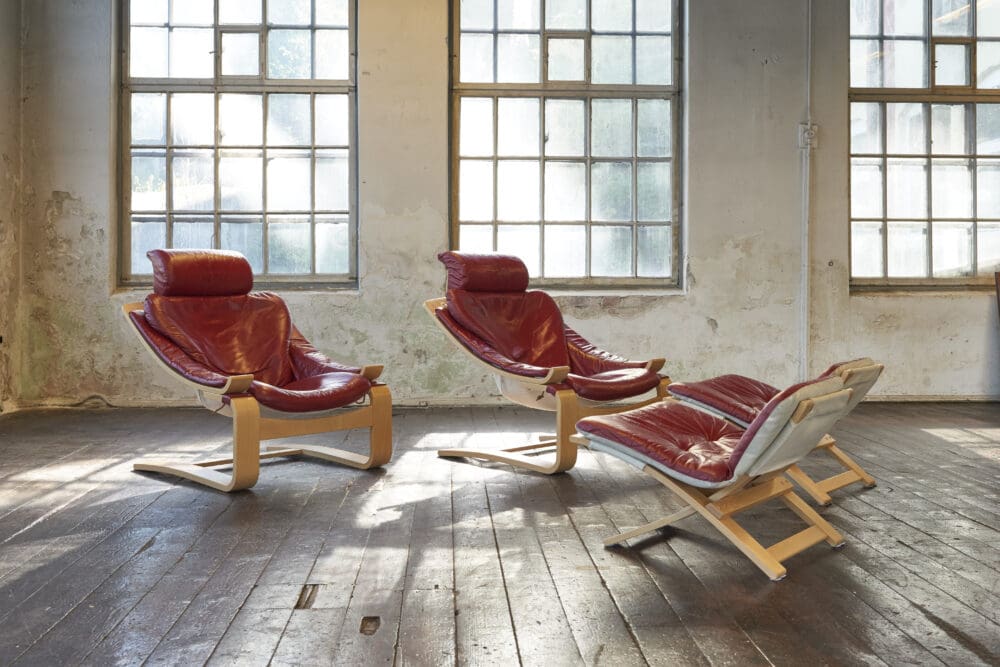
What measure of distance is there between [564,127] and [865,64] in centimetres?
223

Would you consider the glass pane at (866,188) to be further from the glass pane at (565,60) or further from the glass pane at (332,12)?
the glass pane at (332,12)

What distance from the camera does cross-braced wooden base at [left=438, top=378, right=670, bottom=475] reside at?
3891 mm

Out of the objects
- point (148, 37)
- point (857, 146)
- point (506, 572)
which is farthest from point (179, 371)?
point (857, 146)

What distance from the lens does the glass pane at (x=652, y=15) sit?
6527 millimetres

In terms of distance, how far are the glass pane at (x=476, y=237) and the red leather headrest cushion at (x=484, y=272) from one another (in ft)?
5.40

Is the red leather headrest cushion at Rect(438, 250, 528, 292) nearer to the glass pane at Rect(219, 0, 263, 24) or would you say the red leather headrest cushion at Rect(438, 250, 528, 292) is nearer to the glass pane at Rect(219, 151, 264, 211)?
the glass pane at Rect(219, 151, 264, 211)

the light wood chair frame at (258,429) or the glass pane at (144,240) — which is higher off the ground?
the glass pane at (144,240)

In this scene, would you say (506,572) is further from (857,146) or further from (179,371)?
(857,146)

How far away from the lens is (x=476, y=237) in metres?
6.53

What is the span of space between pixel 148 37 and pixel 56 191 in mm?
1238

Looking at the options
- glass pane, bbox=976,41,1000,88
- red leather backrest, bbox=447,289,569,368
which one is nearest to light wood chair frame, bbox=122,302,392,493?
red leather backrest, bbox=447,289,569,368

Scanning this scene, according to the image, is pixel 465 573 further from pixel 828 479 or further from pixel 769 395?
pixel 828 479

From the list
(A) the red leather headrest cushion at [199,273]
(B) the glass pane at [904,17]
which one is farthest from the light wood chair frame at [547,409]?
(B) the glass pane at [904,17]

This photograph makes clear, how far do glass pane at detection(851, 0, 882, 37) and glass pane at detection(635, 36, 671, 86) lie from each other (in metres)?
1.37
